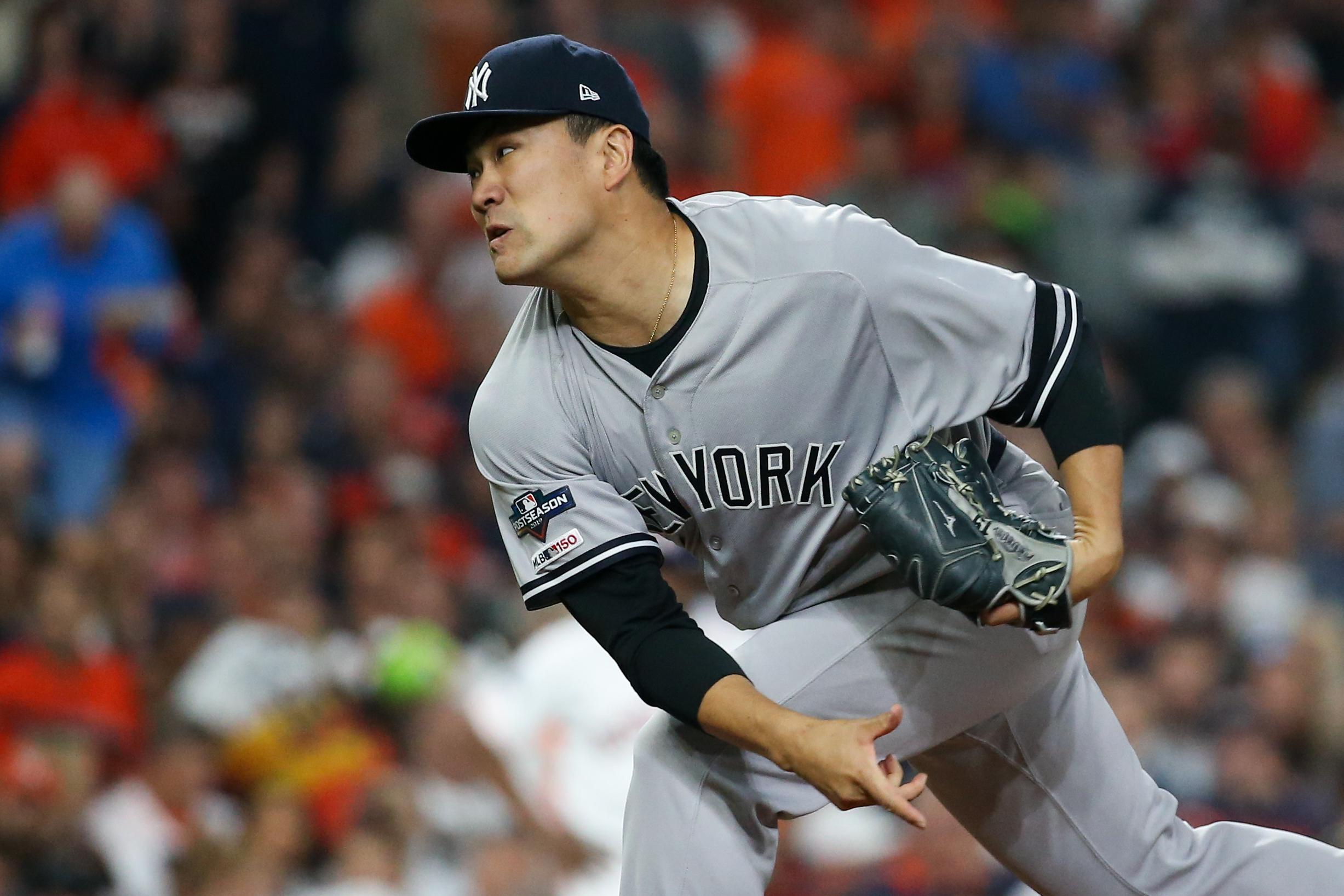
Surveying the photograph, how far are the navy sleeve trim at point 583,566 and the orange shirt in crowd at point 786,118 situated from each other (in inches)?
207

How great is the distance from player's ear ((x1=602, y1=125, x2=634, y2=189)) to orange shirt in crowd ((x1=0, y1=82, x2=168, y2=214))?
4.66 meters

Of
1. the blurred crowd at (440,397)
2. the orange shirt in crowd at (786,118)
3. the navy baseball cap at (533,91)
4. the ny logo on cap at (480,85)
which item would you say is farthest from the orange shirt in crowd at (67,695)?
the orange shirt in crowd at (786,118)

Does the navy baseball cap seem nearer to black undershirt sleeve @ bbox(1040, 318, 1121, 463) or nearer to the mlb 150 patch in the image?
the mlb 150 patch

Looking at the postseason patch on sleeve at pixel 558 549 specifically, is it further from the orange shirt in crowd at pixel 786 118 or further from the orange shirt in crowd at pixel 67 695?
the orange shirt in crowd at pixel 786 118

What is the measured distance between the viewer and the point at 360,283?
7.60 metres

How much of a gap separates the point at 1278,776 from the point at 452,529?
122 inches

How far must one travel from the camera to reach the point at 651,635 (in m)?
2.86

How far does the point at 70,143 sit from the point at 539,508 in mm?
4874

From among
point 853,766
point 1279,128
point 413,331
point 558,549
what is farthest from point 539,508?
point 1279,128

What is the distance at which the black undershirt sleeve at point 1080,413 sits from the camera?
2.89 metres

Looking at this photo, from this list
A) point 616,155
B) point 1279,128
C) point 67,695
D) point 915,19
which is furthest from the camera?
point 915,19

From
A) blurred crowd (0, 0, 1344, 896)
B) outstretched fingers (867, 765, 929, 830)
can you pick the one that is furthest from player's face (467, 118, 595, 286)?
blurred crowd (0, 0, 1344, 896)

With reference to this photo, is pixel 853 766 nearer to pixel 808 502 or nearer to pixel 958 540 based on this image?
pixel 958 540

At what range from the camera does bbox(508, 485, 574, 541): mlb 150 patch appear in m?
2.89
